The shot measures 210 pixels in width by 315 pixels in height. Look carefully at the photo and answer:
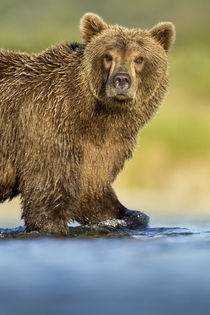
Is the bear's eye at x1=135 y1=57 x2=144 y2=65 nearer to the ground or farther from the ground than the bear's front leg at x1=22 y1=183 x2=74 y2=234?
farther from the ground

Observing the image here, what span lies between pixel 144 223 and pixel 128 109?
1656 millimetres

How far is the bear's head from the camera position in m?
8.32

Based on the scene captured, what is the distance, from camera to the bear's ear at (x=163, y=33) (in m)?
8.97

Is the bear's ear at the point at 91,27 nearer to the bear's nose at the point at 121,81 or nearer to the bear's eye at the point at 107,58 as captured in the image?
the bear's eye at the point at 107,58

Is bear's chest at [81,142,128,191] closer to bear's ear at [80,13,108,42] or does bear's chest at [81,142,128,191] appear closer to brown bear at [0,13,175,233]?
brown bear at [0,13,175,233]

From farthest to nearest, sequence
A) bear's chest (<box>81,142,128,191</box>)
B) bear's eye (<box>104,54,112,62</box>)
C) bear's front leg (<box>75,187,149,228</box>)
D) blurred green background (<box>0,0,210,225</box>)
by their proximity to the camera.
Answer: blurred green background (<box>0,0,210,225</box>)
bear's front leg (<box>75,187,149,228</box>)
bear's chest (<box>81,142,128,191</box>)
bear's eye (<box>104,54,112,62</box>)

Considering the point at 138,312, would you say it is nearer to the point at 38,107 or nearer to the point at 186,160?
the point at 38,107

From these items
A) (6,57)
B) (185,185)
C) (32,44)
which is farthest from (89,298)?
(32,44)

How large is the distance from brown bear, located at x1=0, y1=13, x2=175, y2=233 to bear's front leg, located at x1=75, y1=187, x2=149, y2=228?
42cm

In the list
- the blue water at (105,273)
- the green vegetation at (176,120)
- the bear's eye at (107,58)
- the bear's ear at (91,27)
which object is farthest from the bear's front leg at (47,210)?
the green vegetation at (176,120)

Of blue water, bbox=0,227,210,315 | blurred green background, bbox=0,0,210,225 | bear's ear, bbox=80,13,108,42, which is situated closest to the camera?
blue water, bbox=0,227,210,315

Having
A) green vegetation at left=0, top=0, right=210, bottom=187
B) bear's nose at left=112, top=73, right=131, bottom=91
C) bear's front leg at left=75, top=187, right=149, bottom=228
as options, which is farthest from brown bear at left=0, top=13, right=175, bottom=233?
green vegetation at left=0, top=0, right=210, bottom=187

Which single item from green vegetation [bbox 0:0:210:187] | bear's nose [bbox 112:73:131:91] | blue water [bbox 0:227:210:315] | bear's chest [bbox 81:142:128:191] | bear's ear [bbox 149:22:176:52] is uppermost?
green vegetation [bbox 0:0:210:187]

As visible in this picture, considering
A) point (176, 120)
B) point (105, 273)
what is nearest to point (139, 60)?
point (105, 273)
